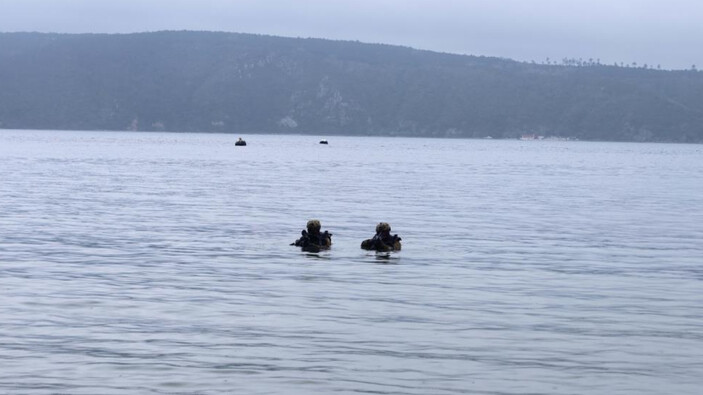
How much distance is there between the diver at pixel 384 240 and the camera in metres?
36.8

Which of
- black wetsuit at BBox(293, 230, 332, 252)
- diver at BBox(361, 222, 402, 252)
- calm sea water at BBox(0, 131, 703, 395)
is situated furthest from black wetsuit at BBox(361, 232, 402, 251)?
black wetsuit at BBox(293, 230, 332, 252)

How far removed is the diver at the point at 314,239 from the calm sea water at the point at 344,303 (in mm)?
540

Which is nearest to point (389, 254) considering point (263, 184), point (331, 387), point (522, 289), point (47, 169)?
point (522, 289)

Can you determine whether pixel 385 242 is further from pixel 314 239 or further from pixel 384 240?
pixel 314 239

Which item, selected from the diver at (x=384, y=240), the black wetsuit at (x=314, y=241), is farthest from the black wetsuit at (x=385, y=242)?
the black wetsuit at (x=314, y=241)

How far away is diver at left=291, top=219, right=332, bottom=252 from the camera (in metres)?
37.2

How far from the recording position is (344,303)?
2669 cm

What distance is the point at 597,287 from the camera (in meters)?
30.2

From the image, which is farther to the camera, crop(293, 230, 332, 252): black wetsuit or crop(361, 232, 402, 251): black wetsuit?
crop(293, 230, 332, 252): black wetsuit

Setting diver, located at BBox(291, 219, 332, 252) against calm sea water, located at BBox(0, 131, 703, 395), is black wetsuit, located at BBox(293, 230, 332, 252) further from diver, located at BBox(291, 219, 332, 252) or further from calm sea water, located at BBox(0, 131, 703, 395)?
calm sea water, located at BBox(0, 131, 703, 395)

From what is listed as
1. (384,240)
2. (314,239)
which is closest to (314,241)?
(314,239)

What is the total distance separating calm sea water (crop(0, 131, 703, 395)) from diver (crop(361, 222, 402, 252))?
0.57 metres

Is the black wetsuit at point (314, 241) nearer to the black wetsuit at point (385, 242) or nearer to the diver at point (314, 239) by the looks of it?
the diver at point (314, 239)

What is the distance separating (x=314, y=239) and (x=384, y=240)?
197cm
